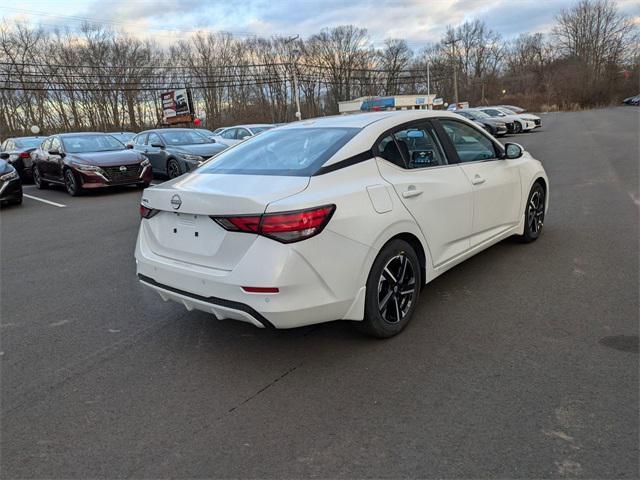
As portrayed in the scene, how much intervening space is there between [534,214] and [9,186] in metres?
10.4

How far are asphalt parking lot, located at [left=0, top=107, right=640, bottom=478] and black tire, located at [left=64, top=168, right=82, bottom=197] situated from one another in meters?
7.29

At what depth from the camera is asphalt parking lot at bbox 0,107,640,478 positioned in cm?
234

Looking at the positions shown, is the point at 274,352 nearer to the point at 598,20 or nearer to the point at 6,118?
the point at 6,118

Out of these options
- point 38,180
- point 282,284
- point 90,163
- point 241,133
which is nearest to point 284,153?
point 282,284

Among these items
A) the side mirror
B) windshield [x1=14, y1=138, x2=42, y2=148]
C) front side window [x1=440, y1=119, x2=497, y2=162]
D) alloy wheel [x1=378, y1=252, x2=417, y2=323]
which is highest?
windshield [x1=14, y1=138, x2=42, y2=148]

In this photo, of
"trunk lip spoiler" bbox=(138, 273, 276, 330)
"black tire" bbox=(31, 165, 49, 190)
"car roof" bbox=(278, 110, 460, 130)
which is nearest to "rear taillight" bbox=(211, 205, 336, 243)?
"trunk lip spoiler" bbox=(138, 273, 276, 330)

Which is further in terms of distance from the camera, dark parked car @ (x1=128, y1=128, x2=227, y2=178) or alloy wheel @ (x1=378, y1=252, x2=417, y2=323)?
dark parked car @ (x1=128, y1=128, x2=227, y2=178)

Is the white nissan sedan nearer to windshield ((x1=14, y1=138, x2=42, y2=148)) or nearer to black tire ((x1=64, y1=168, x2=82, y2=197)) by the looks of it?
black tire ((x1=64, y1=168, x2=82, y2=197))

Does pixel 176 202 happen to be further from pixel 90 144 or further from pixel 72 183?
pixel 90 144

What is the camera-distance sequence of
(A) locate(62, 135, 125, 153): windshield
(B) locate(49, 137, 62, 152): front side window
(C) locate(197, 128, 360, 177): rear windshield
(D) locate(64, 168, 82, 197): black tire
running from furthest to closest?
1. (B) locate(49, 137, 62, 152): front side window
2. (A) locate(62, 135, 125, 153): windshield
3. (D) locate(64, 168, 82, 197): black tire
4. (C) locate(197, 128, 360, 177): rear windshield

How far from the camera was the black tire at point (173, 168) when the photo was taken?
12719 mm

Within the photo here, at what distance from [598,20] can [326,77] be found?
48.4 meters

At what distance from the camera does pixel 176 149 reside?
13.0 m

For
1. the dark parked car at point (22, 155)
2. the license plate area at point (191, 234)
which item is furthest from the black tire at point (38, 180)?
the license plate area at point (191, 234)
